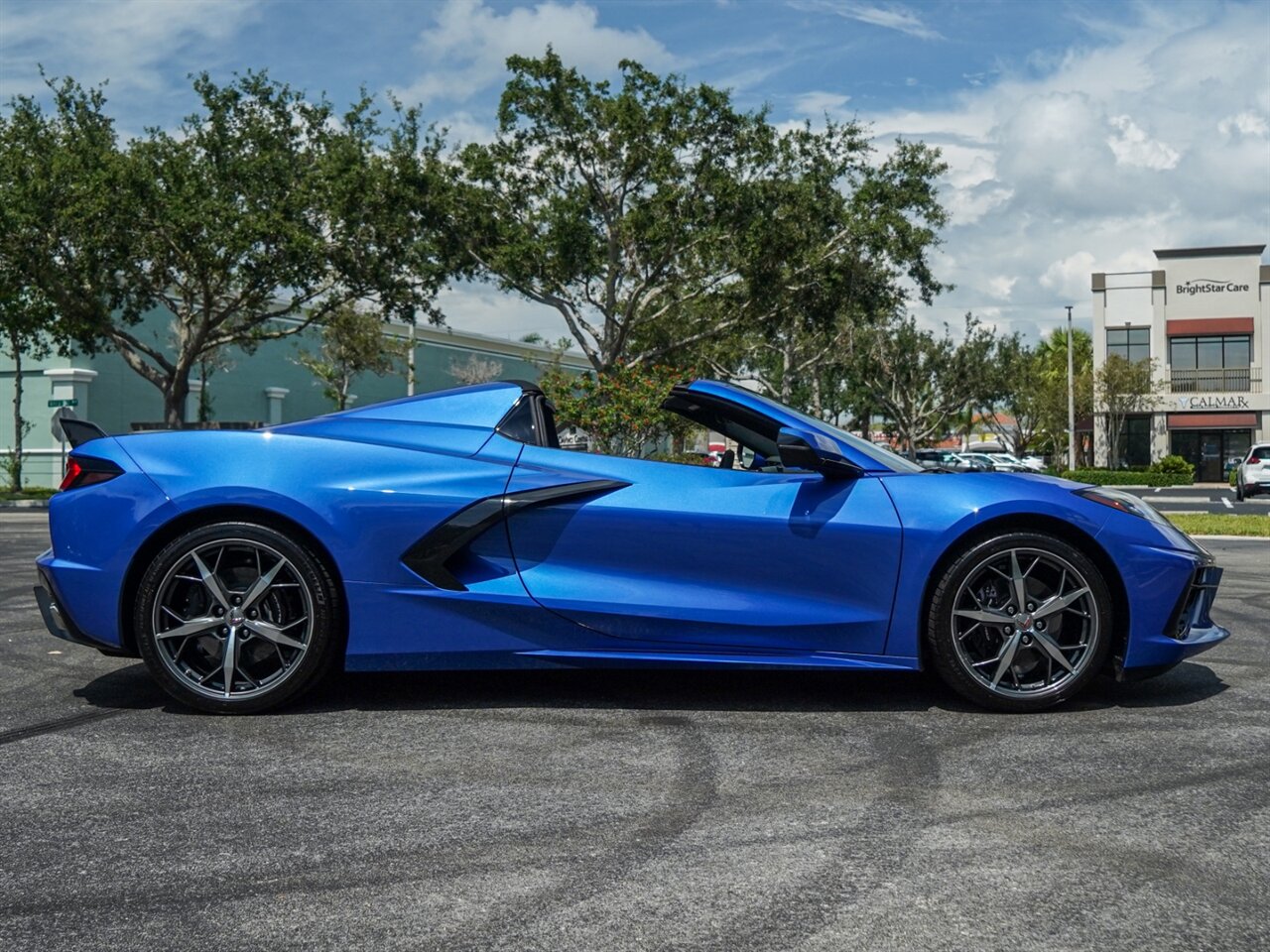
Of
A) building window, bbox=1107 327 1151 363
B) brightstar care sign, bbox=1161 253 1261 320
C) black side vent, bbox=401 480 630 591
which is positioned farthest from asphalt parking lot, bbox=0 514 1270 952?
brightstar care sign, bbox=1161 253 1261 320

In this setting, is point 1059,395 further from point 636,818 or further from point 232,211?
→ point 636,818

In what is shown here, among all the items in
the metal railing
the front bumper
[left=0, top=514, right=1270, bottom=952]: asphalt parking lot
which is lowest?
[left=0, top=514, right=1270, bottom=952]: asphalt parking lot

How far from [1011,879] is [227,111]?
28.8 metres

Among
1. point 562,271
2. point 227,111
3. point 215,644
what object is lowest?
point 215,644

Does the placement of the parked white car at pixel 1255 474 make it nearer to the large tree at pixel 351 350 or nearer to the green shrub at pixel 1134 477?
the green shrub at pixel 1134 477

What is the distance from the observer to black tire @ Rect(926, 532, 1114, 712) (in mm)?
4781

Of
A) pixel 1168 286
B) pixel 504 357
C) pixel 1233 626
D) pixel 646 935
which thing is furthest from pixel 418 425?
pixel 504 357

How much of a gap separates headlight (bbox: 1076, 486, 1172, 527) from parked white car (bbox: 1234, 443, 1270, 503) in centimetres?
2925

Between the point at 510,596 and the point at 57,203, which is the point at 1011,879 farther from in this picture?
the point at 57,203

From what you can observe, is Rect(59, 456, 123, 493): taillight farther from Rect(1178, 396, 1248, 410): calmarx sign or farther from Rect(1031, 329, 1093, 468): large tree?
Rect(1178, 396, 1248, 410): calmarx sign

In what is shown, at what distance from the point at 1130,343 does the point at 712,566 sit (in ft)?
188

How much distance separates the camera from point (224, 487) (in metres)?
4.80

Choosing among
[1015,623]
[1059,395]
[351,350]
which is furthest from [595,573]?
[1059,395]

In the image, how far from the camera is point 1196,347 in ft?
186
